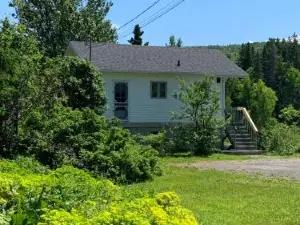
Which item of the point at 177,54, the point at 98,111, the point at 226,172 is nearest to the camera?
the point at 226,172

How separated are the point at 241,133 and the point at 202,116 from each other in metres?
4.24

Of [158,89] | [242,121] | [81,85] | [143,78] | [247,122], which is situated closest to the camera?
[81,85]

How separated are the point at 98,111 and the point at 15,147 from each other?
603 centimetres

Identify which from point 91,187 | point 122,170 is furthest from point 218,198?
point 91,187

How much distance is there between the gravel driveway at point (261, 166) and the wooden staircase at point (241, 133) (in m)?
4.97

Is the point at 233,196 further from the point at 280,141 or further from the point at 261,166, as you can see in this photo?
the point at 280,141

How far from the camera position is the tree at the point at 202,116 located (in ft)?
79.0

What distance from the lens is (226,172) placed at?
54.5 ft

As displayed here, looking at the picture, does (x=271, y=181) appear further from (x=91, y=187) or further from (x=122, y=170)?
(x=91, y=187)

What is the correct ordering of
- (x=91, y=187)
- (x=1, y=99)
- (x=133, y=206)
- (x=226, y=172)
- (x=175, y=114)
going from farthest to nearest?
(x=175, y=114)
(x=226, y=172)
(x=1, y=99)
(x=91, y=187)
(x=133, y=206)

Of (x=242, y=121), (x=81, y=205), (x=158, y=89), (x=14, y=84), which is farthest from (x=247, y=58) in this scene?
(x=81, y=205)

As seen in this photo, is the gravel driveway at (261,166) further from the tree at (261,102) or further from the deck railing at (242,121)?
the tree at (261,102)

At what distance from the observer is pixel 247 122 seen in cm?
2806

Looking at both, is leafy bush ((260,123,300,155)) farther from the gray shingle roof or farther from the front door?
the front door
